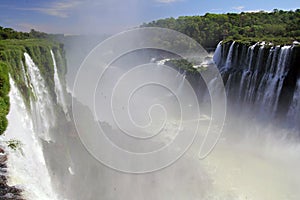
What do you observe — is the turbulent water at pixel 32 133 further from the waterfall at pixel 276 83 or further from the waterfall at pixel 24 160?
the waterfall at pixel 276 83

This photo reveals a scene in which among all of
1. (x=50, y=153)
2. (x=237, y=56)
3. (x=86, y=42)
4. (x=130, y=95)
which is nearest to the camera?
(x=50, y=153)

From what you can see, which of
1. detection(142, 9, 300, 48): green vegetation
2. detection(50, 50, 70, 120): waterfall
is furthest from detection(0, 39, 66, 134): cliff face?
detection(142, 9, 300, 48): green vegetation

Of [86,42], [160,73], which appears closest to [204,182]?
[160,73]

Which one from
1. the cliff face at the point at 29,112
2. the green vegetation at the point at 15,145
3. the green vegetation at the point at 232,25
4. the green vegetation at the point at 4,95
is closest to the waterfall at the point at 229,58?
the cliff face at the point at 29,112

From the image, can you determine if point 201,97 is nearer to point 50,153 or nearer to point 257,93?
point 257,93

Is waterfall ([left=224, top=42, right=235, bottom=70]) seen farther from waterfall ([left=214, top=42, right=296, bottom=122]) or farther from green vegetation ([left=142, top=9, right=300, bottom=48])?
green vegetation ([left=142, top=9, right=300, bottom=48])

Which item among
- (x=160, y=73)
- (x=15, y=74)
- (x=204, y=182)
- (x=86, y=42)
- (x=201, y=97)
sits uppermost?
(x=86, y=42)
